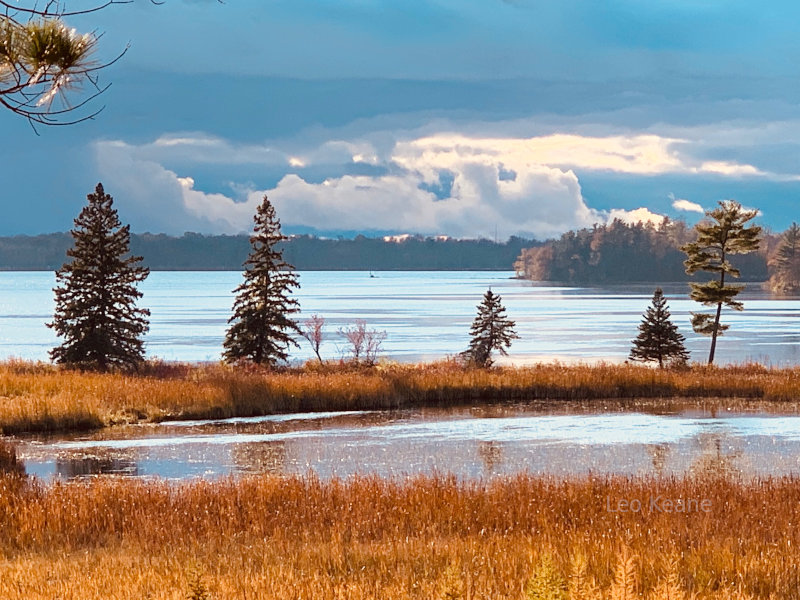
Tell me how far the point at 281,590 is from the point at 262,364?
3363 centimetres

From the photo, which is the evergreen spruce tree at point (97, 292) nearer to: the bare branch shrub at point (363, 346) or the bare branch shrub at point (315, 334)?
the bare branch shrub at point (315, 334)

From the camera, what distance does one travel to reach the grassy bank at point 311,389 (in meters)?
31.4

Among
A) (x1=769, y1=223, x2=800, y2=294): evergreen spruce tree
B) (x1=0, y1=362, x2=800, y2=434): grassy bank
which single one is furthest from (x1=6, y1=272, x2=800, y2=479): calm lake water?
(x1=769, y1=223, x2=800, y2=294): evergreen spruce tree

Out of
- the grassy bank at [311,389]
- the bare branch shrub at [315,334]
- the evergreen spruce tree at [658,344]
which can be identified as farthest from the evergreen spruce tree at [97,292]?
the evergreen spruce tree at [658,344]

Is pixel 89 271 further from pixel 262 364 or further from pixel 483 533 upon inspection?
pixel 483 533

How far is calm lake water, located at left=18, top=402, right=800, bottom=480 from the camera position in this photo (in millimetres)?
23125

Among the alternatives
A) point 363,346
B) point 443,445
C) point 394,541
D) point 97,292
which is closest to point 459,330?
point 363,346

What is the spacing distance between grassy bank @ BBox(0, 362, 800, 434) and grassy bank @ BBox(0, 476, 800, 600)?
13005 millimetres

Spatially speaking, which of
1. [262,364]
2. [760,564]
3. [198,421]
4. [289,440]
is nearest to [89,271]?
[262,364]

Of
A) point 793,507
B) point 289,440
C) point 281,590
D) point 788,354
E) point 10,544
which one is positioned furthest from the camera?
point 788,354

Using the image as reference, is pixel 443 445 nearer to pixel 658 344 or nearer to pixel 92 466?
pixel 92 466

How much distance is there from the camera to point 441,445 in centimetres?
2669

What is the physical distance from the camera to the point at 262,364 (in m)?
42.3

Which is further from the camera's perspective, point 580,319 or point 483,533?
point 580,319
